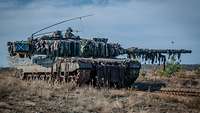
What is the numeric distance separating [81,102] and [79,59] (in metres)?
7.02

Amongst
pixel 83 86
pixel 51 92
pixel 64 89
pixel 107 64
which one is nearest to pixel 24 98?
pixel 51 92

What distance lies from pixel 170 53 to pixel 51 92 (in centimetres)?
1227

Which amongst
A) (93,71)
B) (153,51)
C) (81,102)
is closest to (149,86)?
(153,51)

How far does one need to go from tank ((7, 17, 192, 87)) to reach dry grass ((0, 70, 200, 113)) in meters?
3.18

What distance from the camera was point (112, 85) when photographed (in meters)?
24.5

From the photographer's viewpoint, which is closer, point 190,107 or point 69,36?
point 190,107

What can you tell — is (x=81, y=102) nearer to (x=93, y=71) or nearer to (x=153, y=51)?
(x=93, y=71)

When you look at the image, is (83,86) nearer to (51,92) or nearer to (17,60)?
(51,92)

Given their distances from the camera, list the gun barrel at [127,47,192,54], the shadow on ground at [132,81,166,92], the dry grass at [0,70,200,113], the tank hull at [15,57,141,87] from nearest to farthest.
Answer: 1. the dry grass at [0,70,200,113]
2. the tank hull at [15,57,141,87]
3. the shadow on ground at [132,81,166,92]
4. the gun barrel at [127,47,192,54]

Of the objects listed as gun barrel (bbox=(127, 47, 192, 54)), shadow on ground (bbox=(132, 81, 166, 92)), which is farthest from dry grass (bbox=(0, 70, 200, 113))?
gun barrel (bbox=(127, 47, 192, 54))

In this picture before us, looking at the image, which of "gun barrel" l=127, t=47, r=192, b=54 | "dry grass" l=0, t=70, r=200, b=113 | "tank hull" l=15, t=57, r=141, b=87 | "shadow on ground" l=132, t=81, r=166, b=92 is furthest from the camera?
"gun barrel" l=127, t=47, r=192, b=54

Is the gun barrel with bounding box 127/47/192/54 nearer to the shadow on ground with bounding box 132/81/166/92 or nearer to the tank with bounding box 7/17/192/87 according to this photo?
the tank with bounding box 7/17/192/87

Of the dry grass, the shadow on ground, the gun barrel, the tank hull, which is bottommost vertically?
the shadow on ground

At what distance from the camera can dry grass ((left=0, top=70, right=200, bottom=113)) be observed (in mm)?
14017
